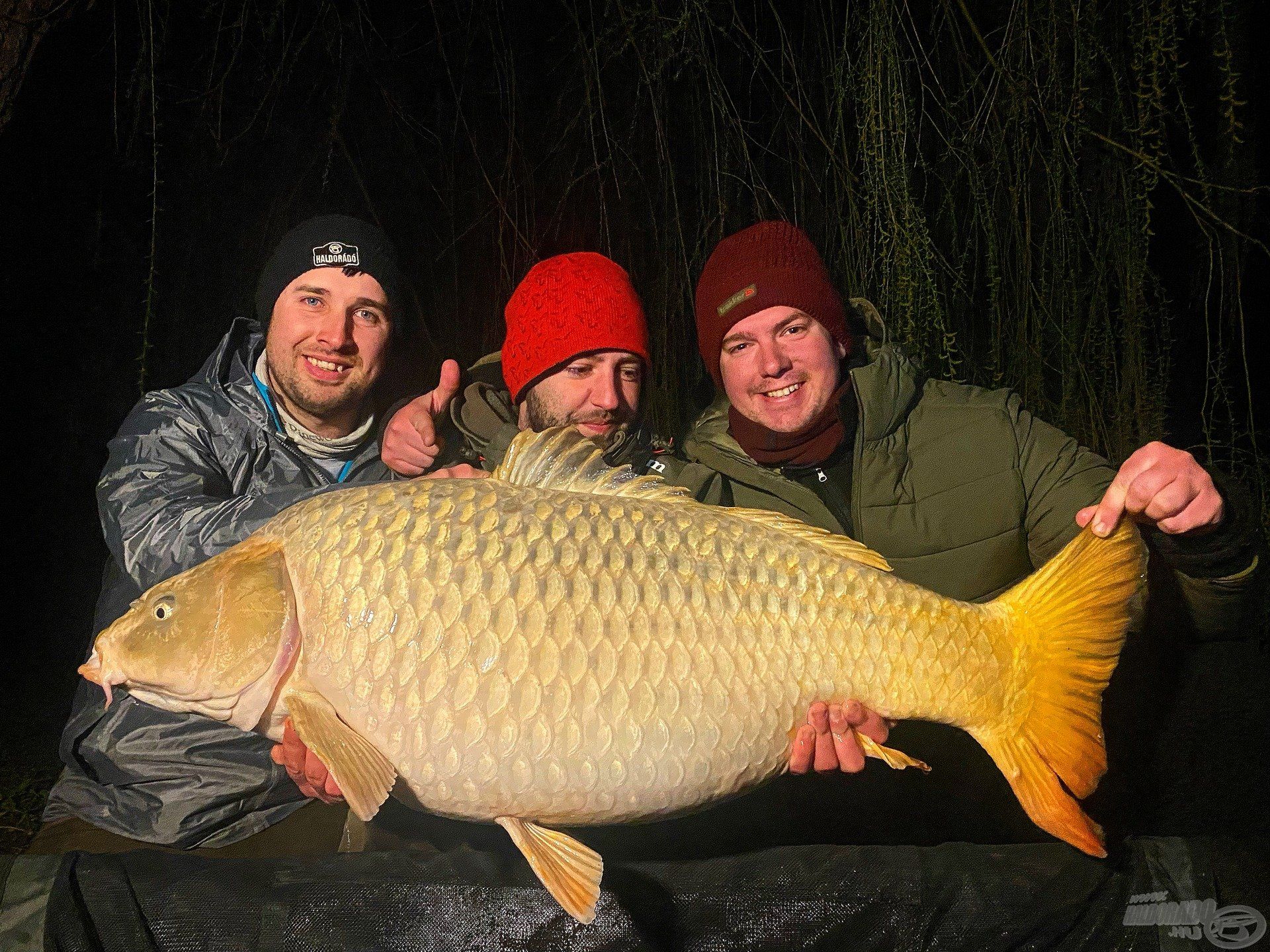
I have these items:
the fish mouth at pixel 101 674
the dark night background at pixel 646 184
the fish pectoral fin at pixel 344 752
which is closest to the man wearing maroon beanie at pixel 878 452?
the dark night background at pixel 646 184

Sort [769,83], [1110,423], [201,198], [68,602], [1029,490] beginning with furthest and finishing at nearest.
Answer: [68,602], [201,198], [769,83], [1110,423], [1029,490]

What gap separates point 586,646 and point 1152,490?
2.83 feet

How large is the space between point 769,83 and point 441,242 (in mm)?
984

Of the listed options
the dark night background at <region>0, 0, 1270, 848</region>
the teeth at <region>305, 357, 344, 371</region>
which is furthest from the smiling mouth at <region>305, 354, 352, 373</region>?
the dark night background at <region>0, 0, 1270, 848</region>

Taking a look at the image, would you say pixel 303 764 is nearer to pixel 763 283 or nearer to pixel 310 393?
pixel 310 393

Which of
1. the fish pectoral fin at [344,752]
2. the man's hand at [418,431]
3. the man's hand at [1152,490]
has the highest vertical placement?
the man's hand at [418,431]

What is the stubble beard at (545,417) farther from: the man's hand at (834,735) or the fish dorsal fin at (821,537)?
the man's hand at (834,735)

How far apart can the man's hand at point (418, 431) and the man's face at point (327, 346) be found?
0.51 ft

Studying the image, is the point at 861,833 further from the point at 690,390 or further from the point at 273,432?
the point at 273,432

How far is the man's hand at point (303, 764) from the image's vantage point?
4.24 ft

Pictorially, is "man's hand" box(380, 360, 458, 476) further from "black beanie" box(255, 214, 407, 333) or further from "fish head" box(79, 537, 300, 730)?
"fish head" box(79, 537, 300, 730)

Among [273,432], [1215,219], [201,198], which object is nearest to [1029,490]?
[1215,219]

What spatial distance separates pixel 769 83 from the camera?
2.10 m

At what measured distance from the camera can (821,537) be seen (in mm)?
1383
